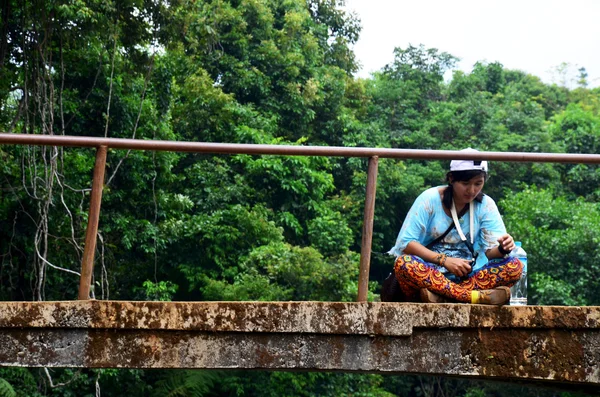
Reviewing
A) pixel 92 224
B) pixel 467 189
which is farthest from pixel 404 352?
pixel 92 224

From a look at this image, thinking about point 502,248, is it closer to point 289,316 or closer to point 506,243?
point 506,243

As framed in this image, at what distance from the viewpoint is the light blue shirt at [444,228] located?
4316 mm

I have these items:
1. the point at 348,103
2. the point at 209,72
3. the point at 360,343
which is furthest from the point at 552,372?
the point at 348,103

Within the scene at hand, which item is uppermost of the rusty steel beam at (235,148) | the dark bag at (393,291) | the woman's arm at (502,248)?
the rusty steel beam at (235,148)

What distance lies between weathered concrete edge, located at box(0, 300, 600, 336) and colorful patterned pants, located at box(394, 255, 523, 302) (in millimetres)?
123

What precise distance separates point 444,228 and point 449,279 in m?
0.24

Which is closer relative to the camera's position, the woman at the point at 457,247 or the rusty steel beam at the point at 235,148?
the rusty steel beam at the point at 235,148

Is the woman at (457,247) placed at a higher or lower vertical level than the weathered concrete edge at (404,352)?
higher

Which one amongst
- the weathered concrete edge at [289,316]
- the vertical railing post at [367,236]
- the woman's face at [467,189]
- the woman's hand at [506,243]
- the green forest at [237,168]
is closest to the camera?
the weathered concrete edge at [289,316]

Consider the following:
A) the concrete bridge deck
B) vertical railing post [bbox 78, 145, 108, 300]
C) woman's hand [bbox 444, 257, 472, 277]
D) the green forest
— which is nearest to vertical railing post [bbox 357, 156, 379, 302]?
the concrete bridge deck

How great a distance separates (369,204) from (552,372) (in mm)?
1078

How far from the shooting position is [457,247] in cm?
440

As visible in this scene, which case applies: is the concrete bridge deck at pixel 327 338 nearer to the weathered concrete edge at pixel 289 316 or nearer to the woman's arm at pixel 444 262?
the weathered concrete edge at pixel 289 316

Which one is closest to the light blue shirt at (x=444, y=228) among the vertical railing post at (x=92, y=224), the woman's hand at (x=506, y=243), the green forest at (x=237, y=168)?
the woman's hand at (x=506, y=243)
